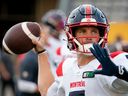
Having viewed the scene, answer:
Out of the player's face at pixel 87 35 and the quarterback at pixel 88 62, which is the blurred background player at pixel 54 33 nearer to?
the quarterback at pixel 88 62

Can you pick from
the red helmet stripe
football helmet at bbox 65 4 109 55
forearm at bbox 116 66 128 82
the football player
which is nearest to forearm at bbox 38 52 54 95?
the football player

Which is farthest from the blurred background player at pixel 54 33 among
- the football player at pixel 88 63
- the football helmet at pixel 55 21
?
the football player at pixel 88 63

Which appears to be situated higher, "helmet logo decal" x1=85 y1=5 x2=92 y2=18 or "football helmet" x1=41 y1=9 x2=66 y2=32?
"helmet logo decal" x1=85 y1=5 x2=92 y2=18

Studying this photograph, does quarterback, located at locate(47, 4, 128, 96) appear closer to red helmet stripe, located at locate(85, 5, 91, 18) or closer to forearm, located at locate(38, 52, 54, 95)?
red helmet stripe, located at locate(85, 5, 91, 18)

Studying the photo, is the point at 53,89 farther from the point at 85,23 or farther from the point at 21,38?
the point at 85,23

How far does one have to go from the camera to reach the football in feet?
19.7

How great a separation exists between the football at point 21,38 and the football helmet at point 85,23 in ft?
1.27

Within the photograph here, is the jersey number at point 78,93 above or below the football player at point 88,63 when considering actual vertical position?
below

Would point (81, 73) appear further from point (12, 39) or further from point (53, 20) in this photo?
point (53, 20)

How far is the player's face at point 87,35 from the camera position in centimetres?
556

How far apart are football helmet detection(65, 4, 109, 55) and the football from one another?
0.39 meters

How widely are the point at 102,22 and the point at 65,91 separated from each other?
64 cm

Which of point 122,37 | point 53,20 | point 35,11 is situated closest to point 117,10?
point 122,37

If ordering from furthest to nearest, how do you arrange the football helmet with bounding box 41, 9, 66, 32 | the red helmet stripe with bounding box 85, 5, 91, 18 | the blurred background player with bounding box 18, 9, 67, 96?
the football helmet with bounding box 41, 9, 66, 32 → the blurred background player with bounding box 18, 9, 67, 96 → the red helmet stripe with bounding box 85, 5, 91, 18
